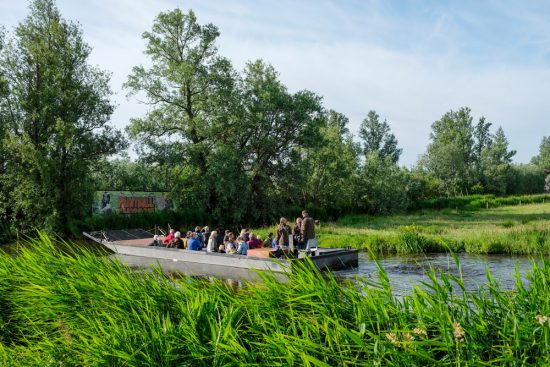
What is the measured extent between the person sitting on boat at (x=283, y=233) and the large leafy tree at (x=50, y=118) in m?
20.2

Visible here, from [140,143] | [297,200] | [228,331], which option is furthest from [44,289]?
[297,200]

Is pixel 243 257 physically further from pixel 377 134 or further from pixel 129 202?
pixel 377 134

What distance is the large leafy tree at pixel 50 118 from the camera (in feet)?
110

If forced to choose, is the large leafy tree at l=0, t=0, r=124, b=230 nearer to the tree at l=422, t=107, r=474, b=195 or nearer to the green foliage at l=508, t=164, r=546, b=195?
the tree at l=422, t=107, r=474, b=195

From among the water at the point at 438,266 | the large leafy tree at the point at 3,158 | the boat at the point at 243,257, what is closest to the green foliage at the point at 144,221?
the large leafy tree at the point at 3,158

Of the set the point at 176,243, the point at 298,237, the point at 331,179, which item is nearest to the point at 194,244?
the point at 176,243

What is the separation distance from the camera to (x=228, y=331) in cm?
469

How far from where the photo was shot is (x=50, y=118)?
34625mm

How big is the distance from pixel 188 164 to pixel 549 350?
34.7 metres

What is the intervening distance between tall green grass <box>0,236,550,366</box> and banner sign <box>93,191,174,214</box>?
29827mm

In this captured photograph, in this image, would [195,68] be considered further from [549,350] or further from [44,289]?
[549,350]

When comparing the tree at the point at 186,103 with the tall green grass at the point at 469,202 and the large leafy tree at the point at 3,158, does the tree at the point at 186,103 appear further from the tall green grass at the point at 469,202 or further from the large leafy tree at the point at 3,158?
the tall green grass at the point at 469,202

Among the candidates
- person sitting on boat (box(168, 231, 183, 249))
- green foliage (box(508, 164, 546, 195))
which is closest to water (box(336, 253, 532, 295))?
person sitting on boat (box(168, 231, 183, 249))

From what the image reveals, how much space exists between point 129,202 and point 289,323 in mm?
33813
